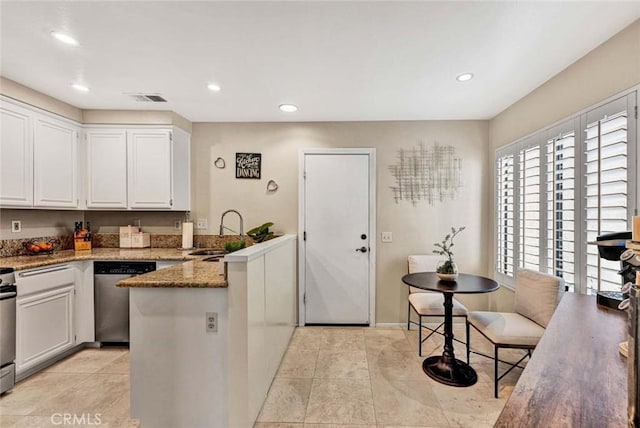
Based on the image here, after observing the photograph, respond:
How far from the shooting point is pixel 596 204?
1866 millimetres

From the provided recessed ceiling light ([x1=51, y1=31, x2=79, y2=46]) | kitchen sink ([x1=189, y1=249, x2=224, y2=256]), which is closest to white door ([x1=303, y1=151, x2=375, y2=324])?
kitchen sink ([x1=189, y1=249, x2=224, y2=256])

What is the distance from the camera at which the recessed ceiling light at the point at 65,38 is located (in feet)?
5.98

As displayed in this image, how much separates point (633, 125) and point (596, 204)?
50 cm

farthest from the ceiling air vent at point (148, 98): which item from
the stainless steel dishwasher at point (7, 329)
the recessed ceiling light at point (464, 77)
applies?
the recessed ceiling light at point (464, 77)

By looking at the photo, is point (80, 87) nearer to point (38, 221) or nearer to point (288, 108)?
point (38, 221)

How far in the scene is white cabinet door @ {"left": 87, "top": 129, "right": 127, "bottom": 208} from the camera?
313 cm

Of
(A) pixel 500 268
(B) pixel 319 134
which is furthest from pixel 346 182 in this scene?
(A) pixel 500 268

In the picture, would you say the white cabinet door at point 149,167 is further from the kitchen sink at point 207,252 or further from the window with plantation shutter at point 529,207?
the window with plantation shutter at point 529,207

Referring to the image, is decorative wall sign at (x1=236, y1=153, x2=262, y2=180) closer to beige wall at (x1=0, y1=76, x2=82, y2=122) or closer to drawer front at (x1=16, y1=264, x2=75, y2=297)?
beige wall at (x1=0, y1=76, x2=82, y2=122)

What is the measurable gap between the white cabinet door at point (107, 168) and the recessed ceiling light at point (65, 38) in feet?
4.45

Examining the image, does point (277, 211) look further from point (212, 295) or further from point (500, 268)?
point (500, 268)

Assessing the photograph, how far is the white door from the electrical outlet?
1.80 m

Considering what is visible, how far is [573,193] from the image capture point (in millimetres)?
2082

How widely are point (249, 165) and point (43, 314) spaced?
2.34m
